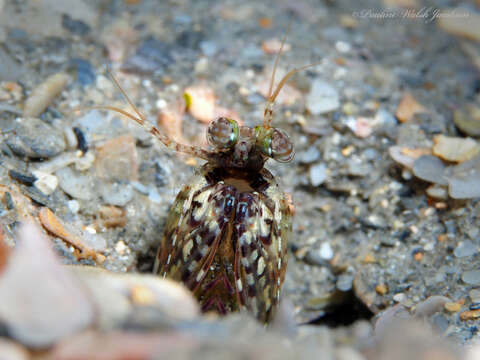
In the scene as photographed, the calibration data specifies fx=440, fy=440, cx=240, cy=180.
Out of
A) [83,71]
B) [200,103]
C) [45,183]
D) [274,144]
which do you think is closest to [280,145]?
[274,144]

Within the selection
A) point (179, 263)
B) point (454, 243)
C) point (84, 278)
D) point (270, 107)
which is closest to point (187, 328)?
point (84, 278)

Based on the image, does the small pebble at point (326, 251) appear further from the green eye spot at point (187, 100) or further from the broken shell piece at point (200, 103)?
the green eye spot at point (187, 100)

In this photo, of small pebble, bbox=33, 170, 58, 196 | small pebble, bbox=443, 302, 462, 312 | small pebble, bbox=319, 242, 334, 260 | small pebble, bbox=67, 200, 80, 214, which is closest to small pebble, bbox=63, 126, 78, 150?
small pebble, bbox=33, 170, 58, 196

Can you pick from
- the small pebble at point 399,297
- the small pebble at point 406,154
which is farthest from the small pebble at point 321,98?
the small pebble at point 399,297

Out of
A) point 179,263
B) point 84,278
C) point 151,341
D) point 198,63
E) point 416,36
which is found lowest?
point 151,341

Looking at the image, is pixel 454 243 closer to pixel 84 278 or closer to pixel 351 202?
pixel 351 202

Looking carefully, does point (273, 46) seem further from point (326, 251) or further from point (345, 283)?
point (345, 283)
